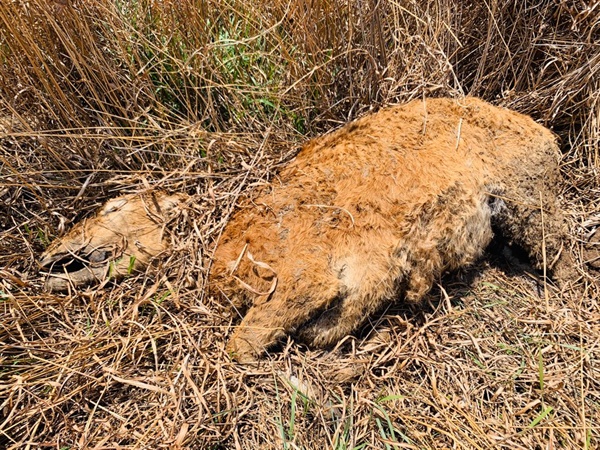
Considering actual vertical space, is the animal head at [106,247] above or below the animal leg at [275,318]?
above

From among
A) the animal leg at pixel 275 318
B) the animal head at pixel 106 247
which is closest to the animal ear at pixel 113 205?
the animal head at pixel 106 247

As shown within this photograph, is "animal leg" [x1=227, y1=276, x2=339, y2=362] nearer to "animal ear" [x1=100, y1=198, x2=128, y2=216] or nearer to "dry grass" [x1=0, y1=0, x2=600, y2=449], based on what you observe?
"dry grass" [x1=0, y1=0, x2=600, y2=449]

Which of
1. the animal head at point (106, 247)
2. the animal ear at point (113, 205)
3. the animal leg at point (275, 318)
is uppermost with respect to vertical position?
the animal ear at point (113, 205)

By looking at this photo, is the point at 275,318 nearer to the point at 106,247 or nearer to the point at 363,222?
the point at 363,222

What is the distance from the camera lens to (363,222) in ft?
6.70

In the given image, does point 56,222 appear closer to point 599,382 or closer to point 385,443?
point 385,443

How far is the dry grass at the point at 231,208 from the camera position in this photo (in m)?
1.97

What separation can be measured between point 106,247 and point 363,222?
1199 millimetres

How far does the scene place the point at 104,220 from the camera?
7.77 ft

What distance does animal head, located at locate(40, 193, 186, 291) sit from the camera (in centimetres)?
231

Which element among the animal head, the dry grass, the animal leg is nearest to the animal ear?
the animal head

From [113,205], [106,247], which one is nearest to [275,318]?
[106,247]

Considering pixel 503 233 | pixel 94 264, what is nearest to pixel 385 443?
pixel 503 233

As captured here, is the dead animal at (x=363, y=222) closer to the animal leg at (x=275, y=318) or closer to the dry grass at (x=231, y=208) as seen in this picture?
the animal leg at (x=275, y=318)
